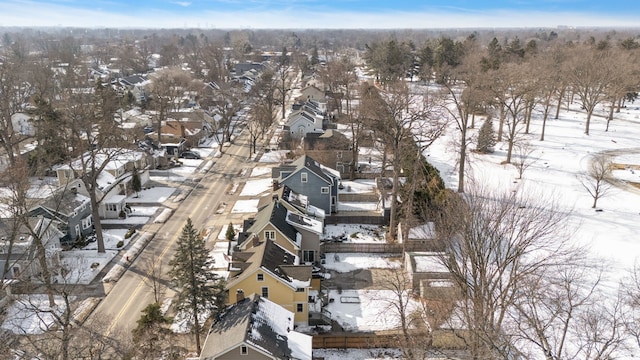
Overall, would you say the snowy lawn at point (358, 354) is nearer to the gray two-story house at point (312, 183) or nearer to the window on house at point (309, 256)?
the window on house at point (309, 256)

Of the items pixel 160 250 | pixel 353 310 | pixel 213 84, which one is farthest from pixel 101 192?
pixel 213 84

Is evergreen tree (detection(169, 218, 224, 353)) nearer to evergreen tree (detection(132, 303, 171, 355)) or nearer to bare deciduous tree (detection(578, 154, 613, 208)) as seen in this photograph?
evergreen tree (detection(132, 303, 171, 355))

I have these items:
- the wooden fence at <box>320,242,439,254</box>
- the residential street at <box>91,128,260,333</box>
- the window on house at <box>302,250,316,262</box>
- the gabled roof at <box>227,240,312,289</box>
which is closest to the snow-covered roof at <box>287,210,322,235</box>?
the window on house at <box>302,250,316,262</box>

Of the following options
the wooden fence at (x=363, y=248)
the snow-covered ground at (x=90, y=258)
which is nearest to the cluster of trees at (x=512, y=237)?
the wooden fence at (x=363, y=248)

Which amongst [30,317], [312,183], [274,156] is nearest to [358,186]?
[312,183]

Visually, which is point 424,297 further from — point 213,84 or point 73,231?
point 213,84

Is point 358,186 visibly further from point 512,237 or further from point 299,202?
point 512,237
